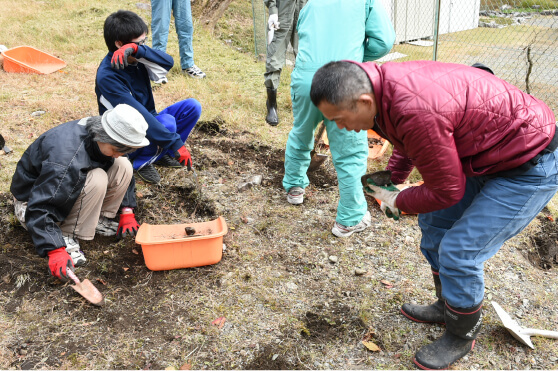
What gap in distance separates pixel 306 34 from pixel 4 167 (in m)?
2.71

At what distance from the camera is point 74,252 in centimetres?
262

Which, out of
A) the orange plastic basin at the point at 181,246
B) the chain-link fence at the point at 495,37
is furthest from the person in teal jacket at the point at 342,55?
the chain-link fence at the point at 495,37

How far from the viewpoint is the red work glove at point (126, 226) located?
114 inches

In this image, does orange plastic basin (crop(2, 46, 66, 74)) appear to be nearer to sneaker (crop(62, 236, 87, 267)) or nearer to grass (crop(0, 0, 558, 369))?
grass (crop(0, 0, 558, 369))

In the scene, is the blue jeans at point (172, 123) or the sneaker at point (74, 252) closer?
the sneaker at point (74, 252)

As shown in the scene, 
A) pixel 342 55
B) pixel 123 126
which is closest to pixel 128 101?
pixel 123 126

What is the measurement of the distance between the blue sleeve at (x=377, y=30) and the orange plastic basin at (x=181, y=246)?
1.52m

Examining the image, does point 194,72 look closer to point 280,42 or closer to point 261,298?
point 280,42

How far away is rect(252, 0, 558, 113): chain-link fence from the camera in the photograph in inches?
224

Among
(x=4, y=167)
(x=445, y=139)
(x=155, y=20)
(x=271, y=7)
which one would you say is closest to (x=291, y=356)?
(x=445, y=139)

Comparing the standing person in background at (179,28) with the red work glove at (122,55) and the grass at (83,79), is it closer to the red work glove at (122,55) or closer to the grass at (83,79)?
the grass at (83,79)

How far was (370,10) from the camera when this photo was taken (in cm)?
274

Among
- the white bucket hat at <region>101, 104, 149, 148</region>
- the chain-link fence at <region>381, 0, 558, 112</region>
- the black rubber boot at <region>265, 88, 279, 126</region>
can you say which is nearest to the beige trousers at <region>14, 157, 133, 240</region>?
the white bucket hat at <region>101, 104, 149, 148</region>

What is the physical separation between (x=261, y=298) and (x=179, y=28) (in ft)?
14.8
